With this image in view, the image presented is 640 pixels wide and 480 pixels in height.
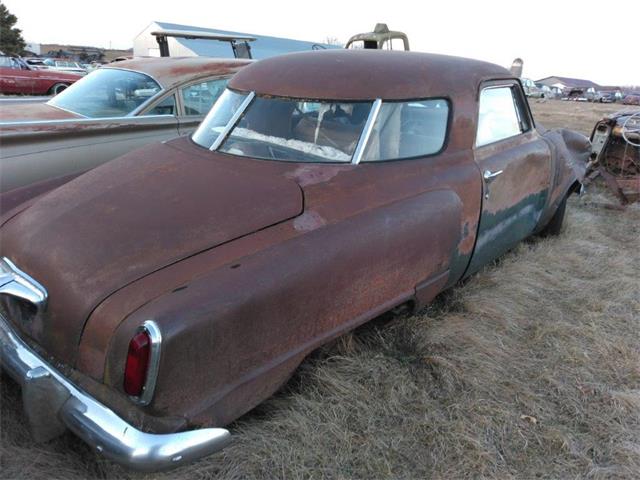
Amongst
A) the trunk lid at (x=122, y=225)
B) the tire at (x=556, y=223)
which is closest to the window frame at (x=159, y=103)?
the trunk lid at (x=122, y=225)

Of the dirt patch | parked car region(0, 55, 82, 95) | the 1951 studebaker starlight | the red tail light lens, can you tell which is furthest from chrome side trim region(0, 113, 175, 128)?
parked car region(0, 55, 82, 95)

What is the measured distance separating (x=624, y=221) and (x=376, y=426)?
14.3 feet

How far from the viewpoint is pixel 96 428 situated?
5.32 ft

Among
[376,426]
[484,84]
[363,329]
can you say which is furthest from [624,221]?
[376,426]

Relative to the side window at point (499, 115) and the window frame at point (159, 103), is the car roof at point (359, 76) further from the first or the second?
the window frame at point (159, 103)

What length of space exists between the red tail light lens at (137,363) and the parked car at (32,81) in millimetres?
13544

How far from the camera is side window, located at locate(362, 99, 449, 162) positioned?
259 cm

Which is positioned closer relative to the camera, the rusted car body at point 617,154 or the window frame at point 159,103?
the window frame at point 159,103

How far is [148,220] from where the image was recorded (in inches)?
80.6

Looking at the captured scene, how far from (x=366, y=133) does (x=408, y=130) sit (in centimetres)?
30

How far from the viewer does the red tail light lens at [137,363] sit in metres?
1.58

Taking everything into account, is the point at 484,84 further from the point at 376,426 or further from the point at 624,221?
the point at 624,221

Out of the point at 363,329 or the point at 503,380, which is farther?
the point at 363,329

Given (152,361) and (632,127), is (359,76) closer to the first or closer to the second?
(152,361)
